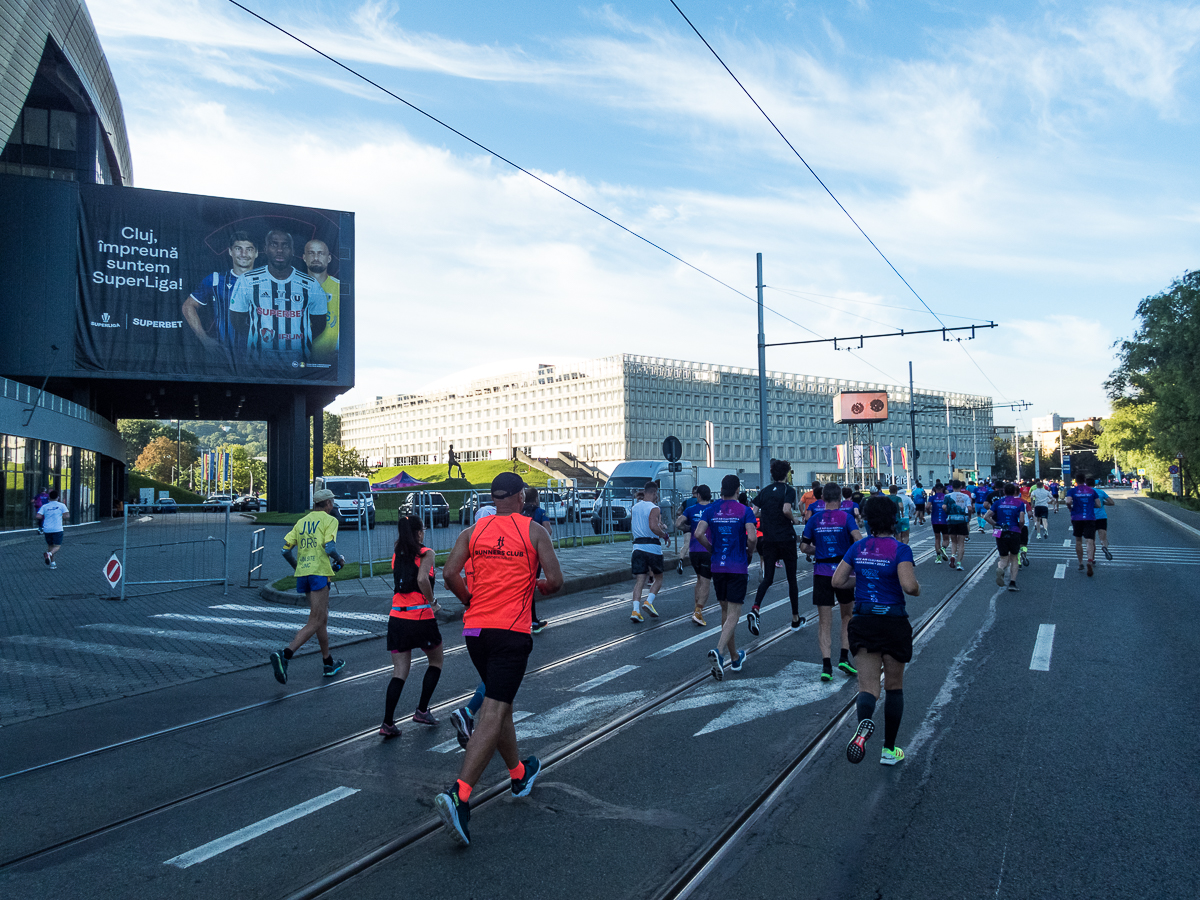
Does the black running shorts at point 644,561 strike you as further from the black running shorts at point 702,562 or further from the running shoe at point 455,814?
the running shoe at point 455,814

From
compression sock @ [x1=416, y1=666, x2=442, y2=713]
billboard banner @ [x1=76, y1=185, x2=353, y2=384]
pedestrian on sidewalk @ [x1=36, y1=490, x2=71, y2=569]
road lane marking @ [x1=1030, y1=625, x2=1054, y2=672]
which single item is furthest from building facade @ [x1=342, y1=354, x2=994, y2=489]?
compression sock @ [x1=416, y1=666, x2=442, y2=713]

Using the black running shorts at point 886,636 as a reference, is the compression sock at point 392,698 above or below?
below

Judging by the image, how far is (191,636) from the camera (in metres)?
11.0

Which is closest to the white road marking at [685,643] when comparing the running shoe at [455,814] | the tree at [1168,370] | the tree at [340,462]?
the running shoe at [455,814]

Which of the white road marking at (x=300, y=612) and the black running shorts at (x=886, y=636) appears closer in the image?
the black running shorts at (x=886, y=636)

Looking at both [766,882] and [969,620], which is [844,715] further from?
[969,620]

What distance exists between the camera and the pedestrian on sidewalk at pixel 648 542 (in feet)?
39.2

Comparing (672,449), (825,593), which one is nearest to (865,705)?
(825,593)

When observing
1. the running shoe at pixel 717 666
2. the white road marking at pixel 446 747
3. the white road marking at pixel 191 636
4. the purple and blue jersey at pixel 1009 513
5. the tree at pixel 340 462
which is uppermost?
the tree at pixel 340 462

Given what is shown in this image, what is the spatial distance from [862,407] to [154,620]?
77158mm

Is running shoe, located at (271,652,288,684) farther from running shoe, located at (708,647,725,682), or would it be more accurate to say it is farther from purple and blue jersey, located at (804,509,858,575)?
purple and blue jersey, located at (804,509,858,575)

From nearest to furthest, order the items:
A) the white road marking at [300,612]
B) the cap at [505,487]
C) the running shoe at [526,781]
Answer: the cap at [505,487] → the running shoe at [526,781] → the white road marking at [300,612]

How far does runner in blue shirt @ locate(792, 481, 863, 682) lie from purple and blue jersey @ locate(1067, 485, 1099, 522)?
9835 mm

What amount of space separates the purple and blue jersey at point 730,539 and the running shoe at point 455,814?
4359 mm
